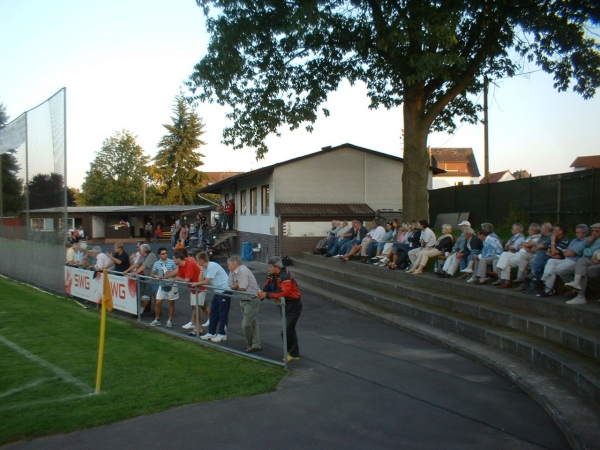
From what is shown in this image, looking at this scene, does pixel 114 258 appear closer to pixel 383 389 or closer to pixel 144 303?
pixel 144 303

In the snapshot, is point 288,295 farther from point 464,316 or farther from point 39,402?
point 464,316

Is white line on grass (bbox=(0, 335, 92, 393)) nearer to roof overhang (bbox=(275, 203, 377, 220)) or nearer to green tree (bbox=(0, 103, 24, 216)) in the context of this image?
→ roof overhang (bbox=(275, 203, 377, 220))

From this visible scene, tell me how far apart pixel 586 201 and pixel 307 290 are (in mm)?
8601

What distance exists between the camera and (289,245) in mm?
22188

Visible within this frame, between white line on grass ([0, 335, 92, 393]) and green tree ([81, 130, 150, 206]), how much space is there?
240 feet

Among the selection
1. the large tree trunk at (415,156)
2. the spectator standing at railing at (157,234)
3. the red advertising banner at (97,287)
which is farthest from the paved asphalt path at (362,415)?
the spectator standing at railing at (157,234)

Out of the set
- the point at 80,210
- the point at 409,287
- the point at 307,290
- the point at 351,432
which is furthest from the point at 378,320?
the point at 80,210

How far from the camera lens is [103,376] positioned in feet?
25.8

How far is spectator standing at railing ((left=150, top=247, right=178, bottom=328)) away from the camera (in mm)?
11468

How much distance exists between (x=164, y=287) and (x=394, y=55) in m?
9.51

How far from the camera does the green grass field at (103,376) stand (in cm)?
633

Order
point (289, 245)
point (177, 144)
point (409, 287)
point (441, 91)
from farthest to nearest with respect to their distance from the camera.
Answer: point (177, 144)
point (289, 245)
point (441, 91)
point (409, 287)

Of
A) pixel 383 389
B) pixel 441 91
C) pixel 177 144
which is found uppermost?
pixel 177 144

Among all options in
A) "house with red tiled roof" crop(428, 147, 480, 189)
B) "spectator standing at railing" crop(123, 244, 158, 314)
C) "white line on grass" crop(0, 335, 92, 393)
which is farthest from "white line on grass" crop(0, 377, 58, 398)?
"house with red tiled roof" crop(428, 147, 480, 189)
